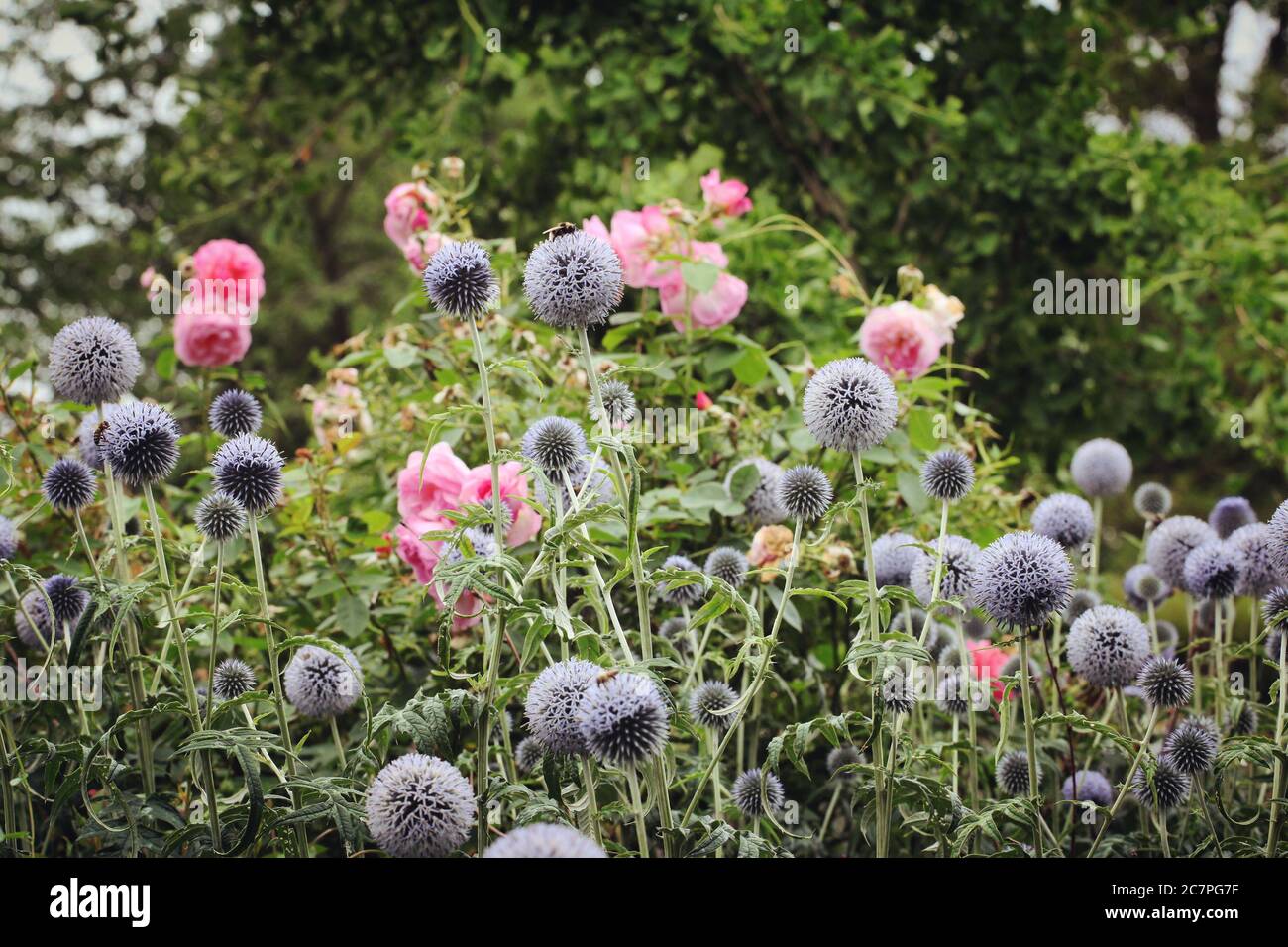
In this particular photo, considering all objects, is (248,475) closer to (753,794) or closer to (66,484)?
(66,484)

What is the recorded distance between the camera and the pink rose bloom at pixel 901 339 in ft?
7.81

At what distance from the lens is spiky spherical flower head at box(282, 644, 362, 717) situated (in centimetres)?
172

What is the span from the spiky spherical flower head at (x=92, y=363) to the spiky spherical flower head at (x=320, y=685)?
1.75 feet

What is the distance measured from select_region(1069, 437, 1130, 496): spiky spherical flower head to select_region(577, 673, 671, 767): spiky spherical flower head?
163 centimetres

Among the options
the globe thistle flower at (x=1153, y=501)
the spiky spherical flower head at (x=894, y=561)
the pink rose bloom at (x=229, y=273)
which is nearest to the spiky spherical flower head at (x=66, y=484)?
the pink rose bloom at (x=229, y=273)

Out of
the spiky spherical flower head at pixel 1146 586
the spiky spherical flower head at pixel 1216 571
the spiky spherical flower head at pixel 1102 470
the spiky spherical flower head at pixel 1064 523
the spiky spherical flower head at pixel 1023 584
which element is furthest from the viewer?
the spiky spherical flower head at pixel 1102 470

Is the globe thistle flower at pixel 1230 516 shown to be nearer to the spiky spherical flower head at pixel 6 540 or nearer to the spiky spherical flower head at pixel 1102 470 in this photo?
the spiky spherical flower head at pixel 1102 470

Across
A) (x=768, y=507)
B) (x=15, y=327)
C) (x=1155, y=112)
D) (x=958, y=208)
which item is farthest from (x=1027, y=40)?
(x=1155, y=112)

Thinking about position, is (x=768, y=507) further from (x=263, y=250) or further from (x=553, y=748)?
(x=263, y=250)

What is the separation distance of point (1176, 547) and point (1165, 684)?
501 mm

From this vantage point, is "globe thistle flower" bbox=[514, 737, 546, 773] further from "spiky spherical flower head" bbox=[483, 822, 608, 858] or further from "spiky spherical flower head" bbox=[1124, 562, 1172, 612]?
"spiky spherical flower head" bbox=[1124, 562, 1172, 612]
